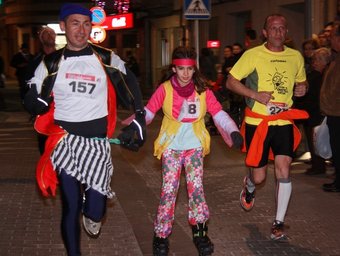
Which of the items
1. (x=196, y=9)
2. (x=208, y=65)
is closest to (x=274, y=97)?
(x=196, y=9)

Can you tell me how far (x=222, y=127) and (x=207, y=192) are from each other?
2986mm

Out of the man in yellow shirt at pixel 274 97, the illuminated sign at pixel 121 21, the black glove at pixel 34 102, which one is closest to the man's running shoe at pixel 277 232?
the man in yellow shirt at pixel 274 97

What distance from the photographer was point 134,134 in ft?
16.8

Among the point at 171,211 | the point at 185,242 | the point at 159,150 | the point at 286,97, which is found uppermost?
the point at 286,97

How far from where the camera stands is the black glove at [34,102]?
4996mm

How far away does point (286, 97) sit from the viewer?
20.6ft

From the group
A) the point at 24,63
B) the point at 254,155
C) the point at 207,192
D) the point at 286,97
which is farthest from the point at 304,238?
the point at 24,63

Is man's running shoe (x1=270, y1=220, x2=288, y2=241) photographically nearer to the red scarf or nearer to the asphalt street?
the asphalt street

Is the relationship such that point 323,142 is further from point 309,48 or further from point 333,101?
point 309,48

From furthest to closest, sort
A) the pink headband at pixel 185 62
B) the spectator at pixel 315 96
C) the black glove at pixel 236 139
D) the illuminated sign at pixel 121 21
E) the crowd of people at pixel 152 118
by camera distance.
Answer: the illuminated sign at pixel 121 21 → the spectator at pixel 315 96 → the pink headband at pixel 185 62 → the black glove at pixel 236 139 → the crowd of people at pixel 152 118

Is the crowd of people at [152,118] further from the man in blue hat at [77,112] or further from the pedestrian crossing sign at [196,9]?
the pedestrian crossing sign at [196,9]

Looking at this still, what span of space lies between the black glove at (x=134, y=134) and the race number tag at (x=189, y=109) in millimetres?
510

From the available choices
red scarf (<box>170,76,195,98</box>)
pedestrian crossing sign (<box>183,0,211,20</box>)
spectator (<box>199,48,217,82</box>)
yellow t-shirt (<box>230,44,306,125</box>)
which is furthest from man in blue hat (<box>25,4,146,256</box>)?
spectator (<box>199,48,217,82</box>)

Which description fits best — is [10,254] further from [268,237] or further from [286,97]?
[286,97]
